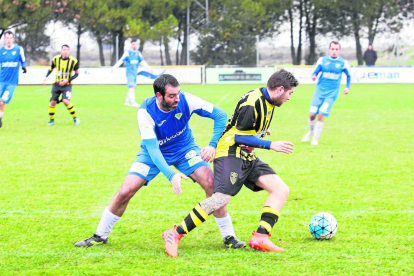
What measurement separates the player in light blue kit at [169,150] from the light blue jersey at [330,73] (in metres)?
7.42

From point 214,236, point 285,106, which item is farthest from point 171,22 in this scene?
point 214,236

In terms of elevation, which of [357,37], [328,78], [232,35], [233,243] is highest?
[357,37]

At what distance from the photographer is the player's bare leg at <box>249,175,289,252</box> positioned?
551cm

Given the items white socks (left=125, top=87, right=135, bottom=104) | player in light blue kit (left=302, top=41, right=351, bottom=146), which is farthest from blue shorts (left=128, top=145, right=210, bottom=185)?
white socks (left=125, top=87, right=135, bottom=104)

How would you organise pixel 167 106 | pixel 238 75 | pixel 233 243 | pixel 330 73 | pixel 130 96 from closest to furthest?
pixel 167 106 < pixel 233 243 < pixel 330 73 < pixel 130 96 < pixel 238 75

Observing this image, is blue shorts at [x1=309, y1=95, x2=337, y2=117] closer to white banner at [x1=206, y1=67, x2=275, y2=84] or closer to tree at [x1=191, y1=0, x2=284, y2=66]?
white banner at [x1=206, y1=67, x2=275, y2=84]

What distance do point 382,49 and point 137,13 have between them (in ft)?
61.1

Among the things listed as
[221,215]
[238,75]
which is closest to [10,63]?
[221,215]

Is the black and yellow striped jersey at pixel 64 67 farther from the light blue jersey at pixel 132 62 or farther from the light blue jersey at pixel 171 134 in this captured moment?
the light blue jersey at pixel 171 134

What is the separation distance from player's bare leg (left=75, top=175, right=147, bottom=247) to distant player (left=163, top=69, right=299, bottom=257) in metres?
0.51

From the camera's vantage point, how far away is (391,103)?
22516 millimetres

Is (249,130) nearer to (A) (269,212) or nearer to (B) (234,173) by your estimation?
(B) (234,173)

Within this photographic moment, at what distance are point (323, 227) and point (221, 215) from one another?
40.0 inches

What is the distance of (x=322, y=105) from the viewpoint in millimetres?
12828
